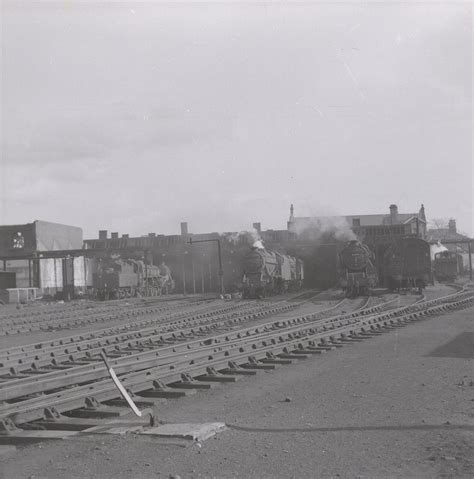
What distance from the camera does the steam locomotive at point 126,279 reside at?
43906 millimetres

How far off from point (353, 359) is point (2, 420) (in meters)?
6.42

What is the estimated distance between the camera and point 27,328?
63.5 ft

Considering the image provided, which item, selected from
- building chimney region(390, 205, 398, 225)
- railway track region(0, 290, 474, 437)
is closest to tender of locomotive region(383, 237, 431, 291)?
railway track region(0, 290, 474, 437)

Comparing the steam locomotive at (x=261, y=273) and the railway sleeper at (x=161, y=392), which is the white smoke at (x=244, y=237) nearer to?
the steam locomotive at (x=261, y=273)

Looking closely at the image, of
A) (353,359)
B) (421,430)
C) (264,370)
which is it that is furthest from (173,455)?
(353,359)

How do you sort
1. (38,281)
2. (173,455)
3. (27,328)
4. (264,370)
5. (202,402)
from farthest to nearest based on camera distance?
(38,281)
(27,328)
(264,370)
(202,402)
(173,455)

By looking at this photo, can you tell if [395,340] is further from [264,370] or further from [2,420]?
[2,420]

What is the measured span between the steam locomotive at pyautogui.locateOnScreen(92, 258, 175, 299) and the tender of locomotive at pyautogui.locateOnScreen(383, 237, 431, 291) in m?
19.2

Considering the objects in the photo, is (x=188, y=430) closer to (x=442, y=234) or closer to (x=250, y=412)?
(x=250, y=412)

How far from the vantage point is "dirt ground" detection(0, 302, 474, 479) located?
481 cm

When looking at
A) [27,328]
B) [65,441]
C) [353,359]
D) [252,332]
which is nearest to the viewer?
[65,441]

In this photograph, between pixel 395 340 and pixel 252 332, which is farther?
pixel 252 332

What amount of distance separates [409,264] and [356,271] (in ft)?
11.5

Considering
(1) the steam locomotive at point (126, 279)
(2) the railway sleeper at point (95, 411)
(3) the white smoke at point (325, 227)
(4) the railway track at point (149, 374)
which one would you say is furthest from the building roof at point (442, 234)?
(2) the railway sleeper at point (95, 411)
